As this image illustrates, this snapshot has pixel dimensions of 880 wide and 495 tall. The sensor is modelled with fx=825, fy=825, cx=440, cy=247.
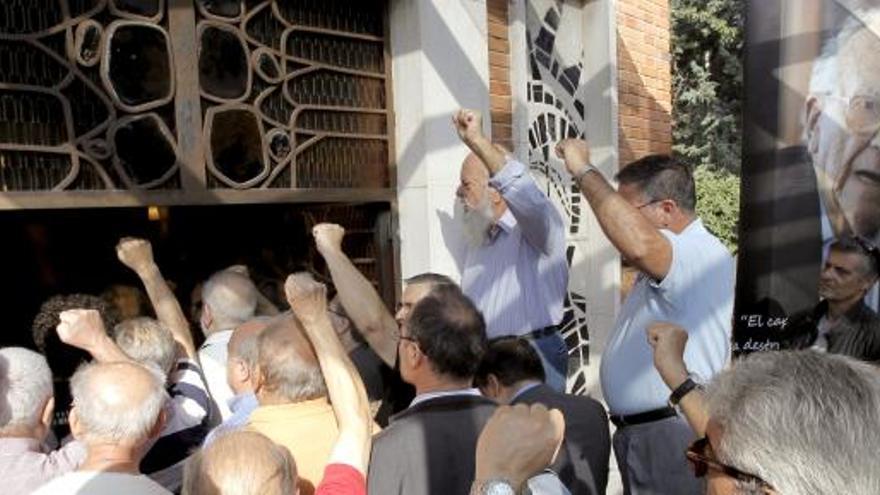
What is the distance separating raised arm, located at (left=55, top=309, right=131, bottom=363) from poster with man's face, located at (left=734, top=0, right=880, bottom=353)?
7.27 ft

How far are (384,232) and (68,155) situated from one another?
6.03ft

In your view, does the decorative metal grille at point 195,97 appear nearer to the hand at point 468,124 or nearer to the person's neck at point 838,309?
the hand at point 468,124

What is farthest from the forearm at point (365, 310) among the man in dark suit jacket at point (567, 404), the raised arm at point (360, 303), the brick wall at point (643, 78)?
the brick wall at point (643, 78)

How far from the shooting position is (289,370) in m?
2.37

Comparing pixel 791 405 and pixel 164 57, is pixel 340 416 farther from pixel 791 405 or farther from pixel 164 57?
pixel 164 57

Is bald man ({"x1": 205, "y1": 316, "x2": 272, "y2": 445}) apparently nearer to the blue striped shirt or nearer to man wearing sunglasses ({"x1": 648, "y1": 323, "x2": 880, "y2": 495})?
the blue striped shirt

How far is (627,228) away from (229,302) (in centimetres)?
180

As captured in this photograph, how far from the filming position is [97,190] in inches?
141

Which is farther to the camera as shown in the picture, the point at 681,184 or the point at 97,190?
the point at 97,190

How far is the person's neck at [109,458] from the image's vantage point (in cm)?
215

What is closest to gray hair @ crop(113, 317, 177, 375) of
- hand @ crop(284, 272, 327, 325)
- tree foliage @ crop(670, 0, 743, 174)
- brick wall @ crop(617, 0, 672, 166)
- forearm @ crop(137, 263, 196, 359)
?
forearm @ crop(137, 263, 196, 359)

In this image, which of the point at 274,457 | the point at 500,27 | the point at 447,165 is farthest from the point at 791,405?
the point at 500,27

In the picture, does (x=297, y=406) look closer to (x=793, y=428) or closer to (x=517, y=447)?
(x=517, y=447)

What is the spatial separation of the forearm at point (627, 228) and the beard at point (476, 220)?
134 centimetres
